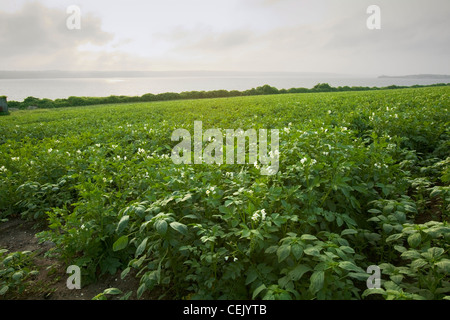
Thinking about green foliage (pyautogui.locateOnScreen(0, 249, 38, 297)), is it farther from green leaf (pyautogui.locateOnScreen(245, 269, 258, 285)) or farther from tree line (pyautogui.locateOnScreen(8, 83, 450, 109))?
tree line (pyautogui.locateOnScreen(8, 83, 450, 109))

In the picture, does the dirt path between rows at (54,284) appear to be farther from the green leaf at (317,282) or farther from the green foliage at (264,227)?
the green leaf at (317,282)

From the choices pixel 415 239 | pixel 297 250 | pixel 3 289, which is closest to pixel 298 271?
pixel 297 250

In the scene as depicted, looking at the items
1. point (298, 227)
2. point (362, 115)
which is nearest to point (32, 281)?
point (298, 227)

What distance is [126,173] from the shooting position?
12.6ft

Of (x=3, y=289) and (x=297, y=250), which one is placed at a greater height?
(x=297, y=250)

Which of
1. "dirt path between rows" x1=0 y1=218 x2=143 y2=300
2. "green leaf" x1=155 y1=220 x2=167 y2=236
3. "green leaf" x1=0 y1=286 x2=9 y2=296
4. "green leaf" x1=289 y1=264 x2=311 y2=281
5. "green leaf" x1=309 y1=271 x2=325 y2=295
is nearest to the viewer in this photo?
"green leaf" x1=309 y1=271 x2=325 y2=295

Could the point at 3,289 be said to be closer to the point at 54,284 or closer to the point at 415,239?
the point at 54,284

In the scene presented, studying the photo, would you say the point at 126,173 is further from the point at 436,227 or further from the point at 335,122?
the point at 335,122

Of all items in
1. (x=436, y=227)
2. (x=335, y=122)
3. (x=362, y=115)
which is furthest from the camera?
(x=362, y=115)

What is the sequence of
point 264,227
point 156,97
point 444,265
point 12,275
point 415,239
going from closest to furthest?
point 444,265 → point 415,239 → point 264,227 → point 12,275 → point 156,97

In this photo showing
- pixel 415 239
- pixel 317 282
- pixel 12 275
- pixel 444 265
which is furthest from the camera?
pixel 12 275

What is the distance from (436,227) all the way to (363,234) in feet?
2.33

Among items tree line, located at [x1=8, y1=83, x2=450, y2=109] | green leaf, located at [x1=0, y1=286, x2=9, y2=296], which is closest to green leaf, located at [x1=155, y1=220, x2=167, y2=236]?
green leaf, located at [x1=0, y1=286, x2=9, y2=296]

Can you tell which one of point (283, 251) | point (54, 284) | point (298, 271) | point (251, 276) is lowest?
point (54, 284)
